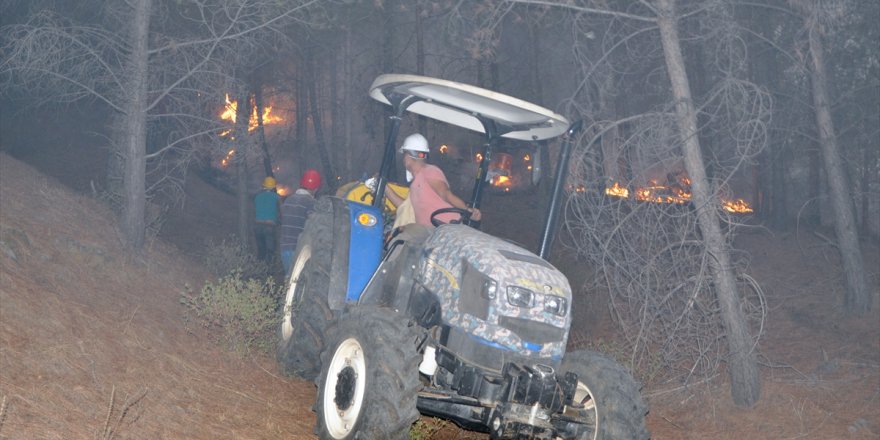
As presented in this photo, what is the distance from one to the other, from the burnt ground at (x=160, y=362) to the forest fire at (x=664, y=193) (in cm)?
202

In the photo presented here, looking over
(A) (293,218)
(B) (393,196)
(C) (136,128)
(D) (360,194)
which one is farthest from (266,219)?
(B) (393,196)

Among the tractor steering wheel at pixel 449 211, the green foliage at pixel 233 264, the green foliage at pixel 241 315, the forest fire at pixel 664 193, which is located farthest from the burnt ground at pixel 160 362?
the forest fire at pixel 664 193

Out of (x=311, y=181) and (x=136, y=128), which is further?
(x=311, y=181)

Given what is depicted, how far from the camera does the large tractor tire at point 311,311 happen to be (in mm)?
7164

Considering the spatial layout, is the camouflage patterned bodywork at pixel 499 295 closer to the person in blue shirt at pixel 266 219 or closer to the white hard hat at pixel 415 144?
the white hard hat at pixel 415 144

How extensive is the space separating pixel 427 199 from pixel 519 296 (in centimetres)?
185

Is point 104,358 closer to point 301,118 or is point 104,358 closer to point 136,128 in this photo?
point 136,128

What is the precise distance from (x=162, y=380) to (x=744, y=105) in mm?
6485

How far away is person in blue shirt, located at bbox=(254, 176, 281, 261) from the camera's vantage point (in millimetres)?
14492

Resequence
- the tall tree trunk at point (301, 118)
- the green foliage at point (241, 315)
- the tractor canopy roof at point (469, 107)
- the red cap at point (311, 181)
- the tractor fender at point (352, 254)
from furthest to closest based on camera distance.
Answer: the tall tree trunk at point (301, 118) < the red cap at point (311, 181) < the green foliage at point (241, 315) < the tractor fender at point (352, 254) < the tractor canopy roof at point (469, 107)

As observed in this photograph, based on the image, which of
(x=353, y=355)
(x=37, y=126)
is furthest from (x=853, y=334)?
(x=37, y=126)

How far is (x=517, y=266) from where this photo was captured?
18.3ft

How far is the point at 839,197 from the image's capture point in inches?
464

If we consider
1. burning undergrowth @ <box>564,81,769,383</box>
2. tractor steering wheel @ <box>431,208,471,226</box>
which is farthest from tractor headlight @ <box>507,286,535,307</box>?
burning undergrowth @ <box>564,81,769,383</box>
